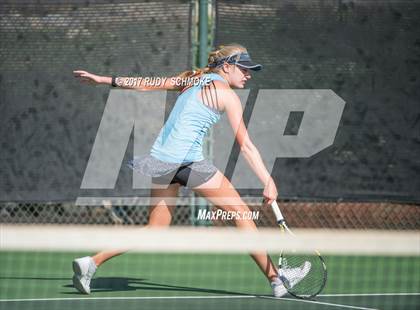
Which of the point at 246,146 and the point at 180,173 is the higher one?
the point at 246,146

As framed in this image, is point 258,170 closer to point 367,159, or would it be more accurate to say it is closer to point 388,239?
point 388,239

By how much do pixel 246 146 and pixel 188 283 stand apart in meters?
1.68

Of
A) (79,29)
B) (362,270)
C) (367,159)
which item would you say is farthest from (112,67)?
(362,270)

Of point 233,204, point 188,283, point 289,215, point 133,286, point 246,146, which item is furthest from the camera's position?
point 289,215

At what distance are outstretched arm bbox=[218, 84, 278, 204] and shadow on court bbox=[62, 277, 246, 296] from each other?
3.51 ft

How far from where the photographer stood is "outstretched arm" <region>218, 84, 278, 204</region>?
21.4 feet

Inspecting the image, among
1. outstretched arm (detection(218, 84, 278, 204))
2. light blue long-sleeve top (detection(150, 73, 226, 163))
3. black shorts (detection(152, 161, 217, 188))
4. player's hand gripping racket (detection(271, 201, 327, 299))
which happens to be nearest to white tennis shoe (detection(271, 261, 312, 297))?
player's hand gripping racket (detection(271, 201, 327, 299))

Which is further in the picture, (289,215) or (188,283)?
(289,215)

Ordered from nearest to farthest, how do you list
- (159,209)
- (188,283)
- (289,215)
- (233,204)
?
1. (233,204)
2. (159,209)
3. (188,283)
4. (289,215)

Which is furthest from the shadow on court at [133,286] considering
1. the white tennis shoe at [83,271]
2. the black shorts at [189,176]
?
the black shorts at [189,176]

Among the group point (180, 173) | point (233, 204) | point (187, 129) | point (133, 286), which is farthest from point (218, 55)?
point (133, 286)

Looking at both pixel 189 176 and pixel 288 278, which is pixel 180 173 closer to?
pixel 189 176

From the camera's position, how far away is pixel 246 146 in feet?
21.9

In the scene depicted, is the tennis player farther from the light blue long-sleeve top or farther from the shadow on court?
the shadow on court
